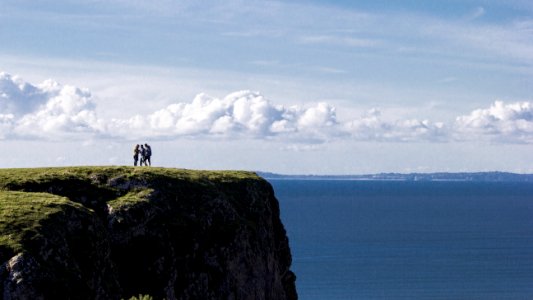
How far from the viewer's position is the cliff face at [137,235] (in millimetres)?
44438

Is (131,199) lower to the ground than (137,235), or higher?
higher

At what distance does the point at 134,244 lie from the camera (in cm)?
5547

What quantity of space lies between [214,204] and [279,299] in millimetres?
11010

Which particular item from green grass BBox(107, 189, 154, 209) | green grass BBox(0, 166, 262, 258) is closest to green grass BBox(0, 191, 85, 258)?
green grass BBox(0, 166, 262, 258)

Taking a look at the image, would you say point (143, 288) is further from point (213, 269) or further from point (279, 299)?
point (279, 299)

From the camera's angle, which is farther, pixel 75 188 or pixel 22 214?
pixel 75 188

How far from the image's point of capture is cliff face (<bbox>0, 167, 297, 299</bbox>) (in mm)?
44438

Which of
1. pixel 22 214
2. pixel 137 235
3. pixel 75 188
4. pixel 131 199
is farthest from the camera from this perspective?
pixel 75 188

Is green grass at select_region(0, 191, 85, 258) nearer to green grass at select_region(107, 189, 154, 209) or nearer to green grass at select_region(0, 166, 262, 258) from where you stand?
green grass at select_region(0, 166, 262, 258)

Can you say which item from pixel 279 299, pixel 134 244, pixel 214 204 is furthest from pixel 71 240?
pixel 279 299

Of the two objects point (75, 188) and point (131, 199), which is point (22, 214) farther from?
point (131, 199)

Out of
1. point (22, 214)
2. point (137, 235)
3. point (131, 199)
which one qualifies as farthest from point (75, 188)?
point (22, 214)

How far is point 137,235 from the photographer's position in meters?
55.8

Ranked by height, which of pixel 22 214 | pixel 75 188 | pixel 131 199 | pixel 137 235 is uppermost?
pixel 75 188
